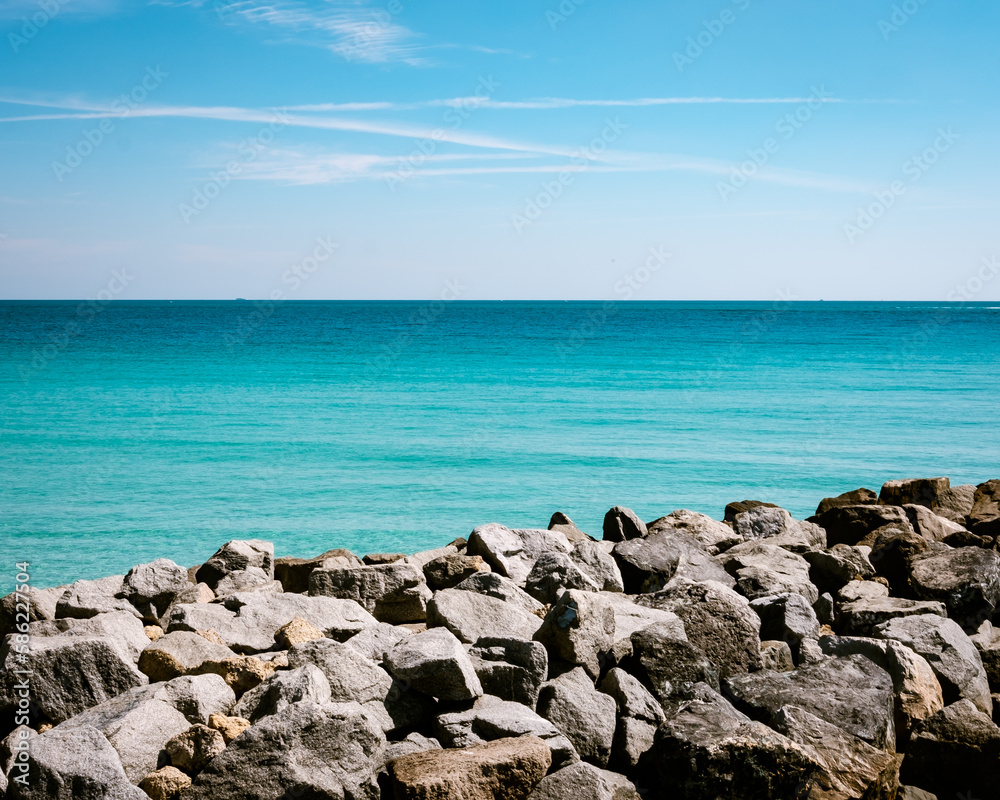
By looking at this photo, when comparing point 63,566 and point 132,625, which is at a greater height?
point 132,625

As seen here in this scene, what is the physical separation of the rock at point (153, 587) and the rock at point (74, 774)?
186 centimetres

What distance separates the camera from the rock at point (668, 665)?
3688 millimetres

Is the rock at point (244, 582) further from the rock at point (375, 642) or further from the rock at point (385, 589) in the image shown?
the rock at point (375, 642)

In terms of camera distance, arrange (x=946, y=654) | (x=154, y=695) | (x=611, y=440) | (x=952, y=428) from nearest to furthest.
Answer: (x=154, y=695) → (x=946, y=654) → (x=611, y=440) → (x=952, y=428)

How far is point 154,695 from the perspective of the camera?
3283mm

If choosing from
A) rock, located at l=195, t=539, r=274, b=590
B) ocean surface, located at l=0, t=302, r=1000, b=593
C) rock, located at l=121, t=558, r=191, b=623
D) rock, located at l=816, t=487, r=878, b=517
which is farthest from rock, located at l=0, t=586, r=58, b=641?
rock, located at l=816, t=487, r=878, b=517

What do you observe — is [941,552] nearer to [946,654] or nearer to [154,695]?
[946,654]

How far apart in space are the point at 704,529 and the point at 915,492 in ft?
9.34

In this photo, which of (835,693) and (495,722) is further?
(835,693)

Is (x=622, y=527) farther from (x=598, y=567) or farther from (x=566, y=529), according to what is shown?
(x=598, y=567)

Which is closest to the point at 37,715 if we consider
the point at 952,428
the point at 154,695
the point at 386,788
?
the point at 154,695

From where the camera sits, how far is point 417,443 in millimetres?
14094

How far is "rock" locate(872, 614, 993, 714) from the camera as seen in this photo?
3969mm

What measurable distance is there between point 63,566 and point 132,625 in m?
4.45
